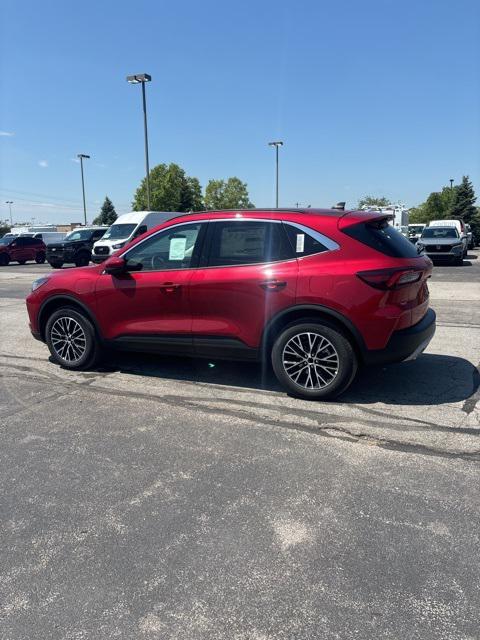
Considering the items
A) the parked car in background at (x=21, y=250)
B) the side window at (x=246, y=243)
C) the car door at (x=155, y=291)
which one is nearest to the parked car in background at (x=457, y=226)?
the side window at (x=246, y=243)

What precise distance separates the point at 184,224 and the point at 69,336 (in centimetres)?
191

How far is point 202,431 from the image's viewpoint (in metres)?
3.94

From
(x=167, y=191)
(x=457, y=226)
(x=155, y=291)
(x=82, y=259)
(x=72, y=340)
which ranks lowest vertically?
(x=72, y=340)

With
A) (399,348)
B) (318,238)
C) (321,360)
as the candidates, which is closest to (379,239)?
(318,238)

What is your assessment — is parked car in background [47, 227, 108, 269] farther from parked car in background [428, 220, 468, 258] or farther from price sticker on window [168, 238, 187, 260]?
price sticker on window [168, 238, 187, 260]

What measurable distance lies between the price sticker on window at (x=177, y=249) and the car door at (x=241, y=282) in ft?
0.96

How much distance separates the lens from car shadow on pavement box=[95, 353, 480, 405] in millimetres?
4629

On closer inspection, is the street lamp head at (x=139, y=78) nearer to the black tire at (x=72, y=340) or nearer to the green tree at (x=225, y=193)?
the black tire at (x=72, y=340)

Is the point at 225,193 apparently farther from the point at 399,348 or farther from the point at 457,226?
the point at 399,348

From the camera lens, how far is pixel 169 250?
5023 mm

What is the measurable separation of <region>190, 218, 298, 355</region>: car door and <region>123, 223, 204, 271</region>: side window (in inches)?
7.1

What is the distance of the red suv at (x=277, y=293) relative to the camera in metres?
4.20

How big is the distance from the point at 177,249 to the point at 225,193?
85618 mm

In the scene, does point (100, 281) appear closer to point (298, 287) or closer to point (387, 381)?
point (298, 287)
